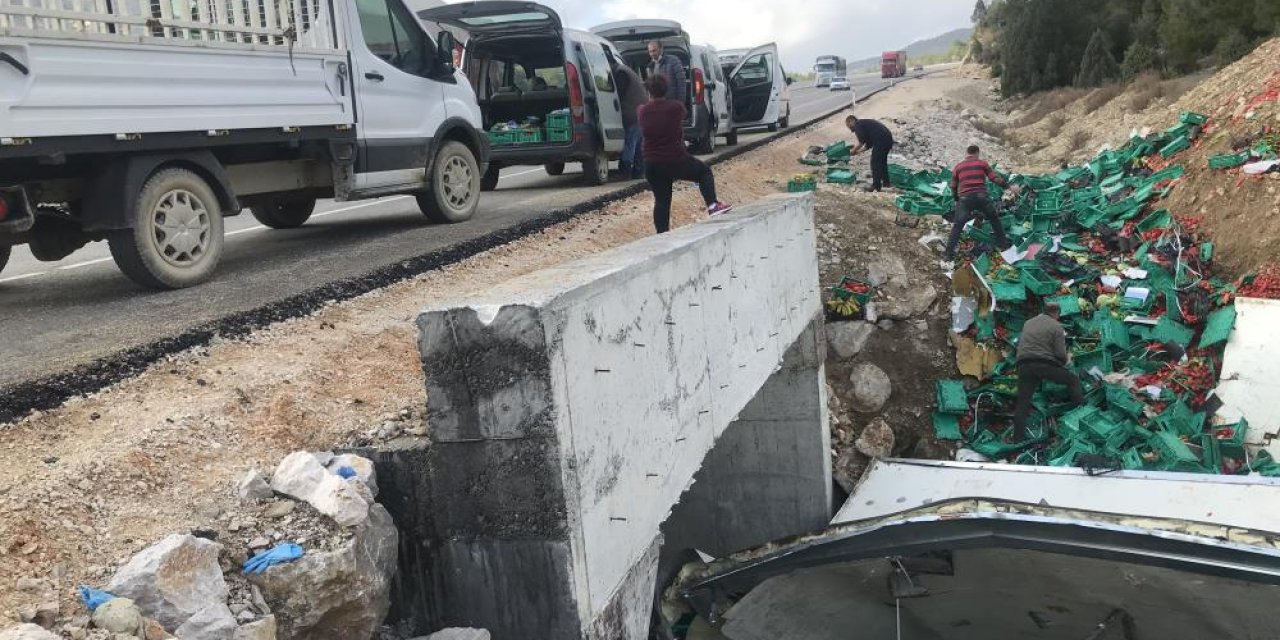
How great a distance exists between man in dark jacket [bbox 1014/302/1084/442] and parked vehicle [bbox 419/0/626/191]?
18.5 ft

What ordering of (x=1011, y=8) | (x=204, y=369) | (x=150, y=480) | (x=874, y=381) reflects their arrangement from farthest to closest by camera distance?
1. (x=1011, y=8)
2. (x=874, y=381)
3. (x=204, y=369)
4. (x=150, y=480)

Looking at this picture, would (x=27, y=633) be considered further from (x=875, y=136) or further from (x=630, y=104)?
(x=875, y=136)

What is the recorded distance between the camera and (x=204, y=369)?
4324 millimetres

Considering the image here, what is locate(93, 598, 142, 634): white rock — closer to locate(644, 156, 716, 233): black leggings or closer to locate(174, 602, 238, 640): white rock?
locate(174, 602, 238, 640): white rock

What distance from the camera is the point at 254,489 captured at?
3.00m

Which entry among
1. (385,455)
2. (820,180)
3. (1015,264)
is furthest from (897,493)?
(820,180)

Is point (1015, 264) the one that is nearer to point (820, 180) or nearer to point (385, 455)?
point (820, 180)

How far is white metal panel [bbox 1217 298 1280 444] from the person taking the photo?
931 cm

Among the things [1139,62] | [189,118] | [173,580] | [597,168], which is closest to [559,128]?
[597,168]

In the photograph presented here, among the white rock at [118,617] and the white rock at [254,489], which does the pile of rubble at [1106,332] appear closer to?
the white rock at [254,489]

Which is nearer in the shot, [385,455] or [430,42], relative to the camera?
[385,455]

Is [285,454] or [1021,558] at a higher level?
[285,454]

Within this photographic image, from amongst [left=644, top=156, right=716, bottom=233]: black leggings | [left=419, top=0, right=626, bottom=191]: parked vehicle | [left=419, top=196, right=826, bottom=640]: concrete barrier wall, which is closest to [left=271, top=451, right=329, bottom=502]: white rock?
[left=419, top=196, right=826, bottom=640]: concrete barrier wall

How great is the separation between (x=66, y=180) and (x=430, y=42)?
3553mm
